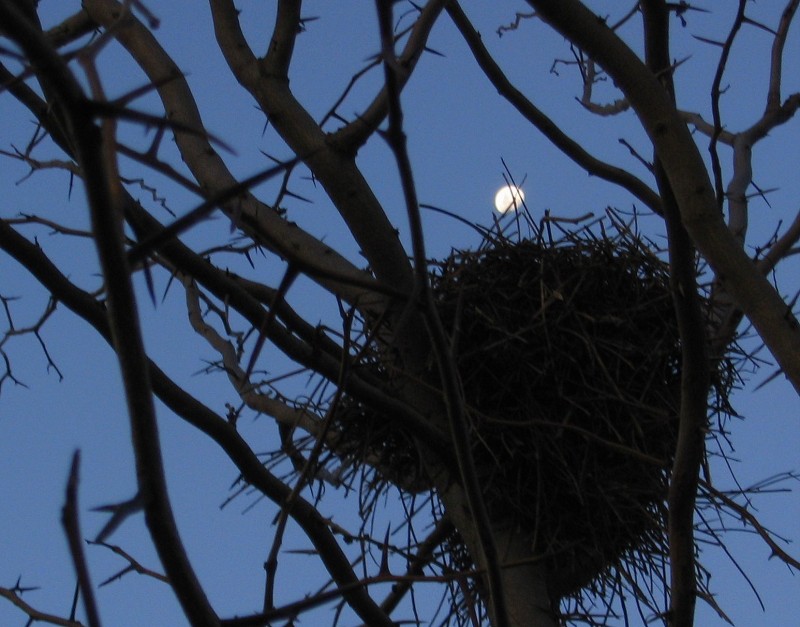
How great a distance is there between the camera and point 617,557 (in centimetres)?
269

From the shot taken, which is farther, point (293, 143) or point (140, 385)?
point (293, 143)

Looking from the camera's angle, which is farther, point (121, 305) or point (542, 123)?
point (542, 123)

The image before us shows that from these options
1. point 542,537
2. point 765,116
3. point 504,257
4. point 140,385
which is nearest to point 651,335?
point 504,257

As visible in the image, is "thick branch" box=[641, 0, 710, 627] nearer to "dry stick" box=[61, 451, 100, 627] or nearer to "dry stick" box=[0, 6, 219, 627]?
"dry stick" box=[0, 6, 219, 627]

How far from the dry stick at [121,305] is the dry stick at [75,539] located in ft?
0.39

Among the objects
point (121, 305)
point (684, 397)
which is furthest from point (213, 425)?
point (121, 305)

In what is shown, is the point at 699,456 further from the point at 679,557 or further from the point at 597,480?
the point at 597,480

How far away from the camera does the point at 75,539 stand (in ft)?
2.28

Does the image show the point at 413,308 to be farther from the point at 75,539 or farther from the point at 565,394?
the point at 565,394

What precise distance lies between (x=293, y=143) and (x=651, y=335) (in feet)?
3.58

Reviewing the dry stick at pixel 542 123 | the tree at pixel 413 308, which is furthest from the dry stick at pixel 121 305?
the dry stick at pixel 542 123

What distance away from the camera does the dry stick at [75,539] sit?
2.28 ft

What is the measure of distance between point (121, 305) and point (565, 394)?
6.96ft

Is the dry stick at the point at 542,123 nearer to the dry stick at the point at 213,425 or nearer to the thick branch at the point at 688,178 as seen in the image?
the thick branch at the point at 688,178
